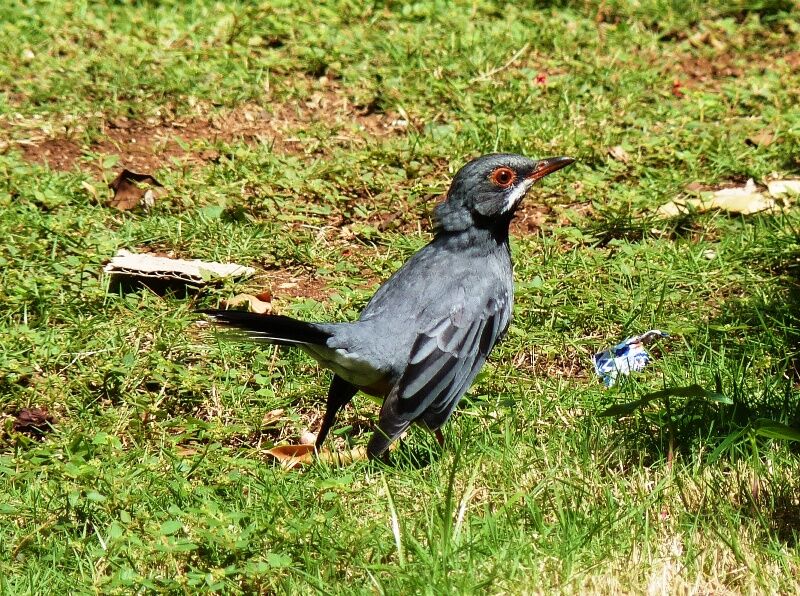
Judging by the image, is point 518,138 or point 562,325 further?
point 518,138

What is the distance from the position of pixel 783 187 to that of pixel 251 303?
3.46 m

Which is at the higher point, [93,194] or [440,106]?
[440,106]

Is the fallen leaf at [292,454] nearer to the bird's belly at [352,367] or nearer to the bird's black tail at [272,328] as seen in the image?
the bird's belly at [352,367]

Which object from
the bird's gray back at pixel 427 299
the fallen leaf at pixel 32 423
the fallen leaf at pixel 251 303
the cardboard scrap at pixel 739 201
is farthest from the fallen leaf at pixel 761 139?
the fallen leaf at pixel 32 423

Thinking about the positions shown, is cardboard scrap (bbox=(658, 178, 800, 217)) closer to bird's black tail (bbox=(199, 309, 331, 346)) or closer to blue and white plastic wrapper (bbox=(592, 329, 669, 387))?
blue and white plastic wrapper (bbox=(592, 329, 669, 387))

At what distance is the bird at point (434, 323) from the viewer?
500cm

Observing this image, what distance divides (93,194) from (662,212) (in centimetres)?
364

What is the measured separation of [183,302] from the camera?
20.8 feet

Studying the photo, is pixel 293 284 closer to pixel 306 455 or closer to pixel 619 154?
pixel 306 455

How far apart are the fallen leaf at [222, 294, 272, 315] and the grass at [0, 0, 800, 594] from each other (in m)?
0.12

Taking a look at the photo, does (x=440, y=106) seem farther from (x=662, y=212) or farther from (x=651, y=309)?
(x=651, y=309)

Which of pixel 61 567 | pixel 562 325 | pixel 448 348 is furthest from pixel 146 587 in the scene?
pixel 562 325

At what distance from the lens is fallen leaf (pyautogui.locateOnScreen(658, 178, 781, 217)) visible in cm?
698

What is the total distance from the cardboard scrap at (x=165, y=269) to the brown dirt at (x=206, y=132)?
1.20 m
